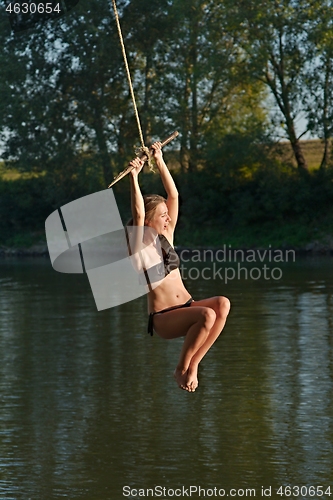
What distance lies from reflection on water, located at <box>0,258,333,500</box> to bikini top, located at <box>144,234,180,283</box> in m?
20.3

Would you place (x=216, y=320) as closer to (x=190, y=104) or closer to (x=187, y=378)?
(x=187, y=378)

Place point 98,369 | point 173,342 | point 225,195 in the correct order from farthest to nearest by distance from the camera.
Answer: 1. point 225,195
2. point 173,342
3. point 98,369

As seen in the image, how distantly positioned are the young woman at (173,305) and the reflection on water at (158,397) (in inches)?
790

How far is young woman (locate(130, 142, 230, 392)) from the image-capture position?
344 inches

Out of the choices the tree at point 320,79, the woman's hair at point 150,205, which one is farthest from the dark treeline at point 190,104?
the woman's hair at point 150,205

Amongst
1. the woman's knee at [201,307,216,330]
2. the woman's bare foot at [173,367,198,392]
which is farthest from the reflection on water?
the woman's knee at [201,307,216,330]

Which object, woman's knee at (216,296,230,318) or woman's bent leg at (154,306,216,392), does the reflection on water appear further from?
woman's knee at (216,296,230,318)

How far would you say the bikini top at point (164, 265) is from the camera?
29.2ft

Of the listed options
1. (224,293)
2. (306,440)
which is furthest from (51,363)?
(306,440)

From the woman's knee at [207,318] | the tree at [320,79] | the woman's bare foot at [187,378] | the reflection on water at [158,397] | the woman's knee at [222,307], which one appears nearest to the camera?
the woman's knee at [207,318]

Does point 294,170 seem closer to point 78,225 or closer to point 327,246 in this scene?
point 327,246

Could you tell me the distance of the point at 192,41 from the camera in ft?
182

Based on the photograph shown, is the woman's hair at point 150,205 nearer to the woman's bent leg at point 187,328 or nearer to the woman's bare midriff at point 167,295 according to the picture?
the woman's bare midriff at point 167,295

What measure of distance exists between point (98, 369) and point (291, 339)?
27.3 feet
